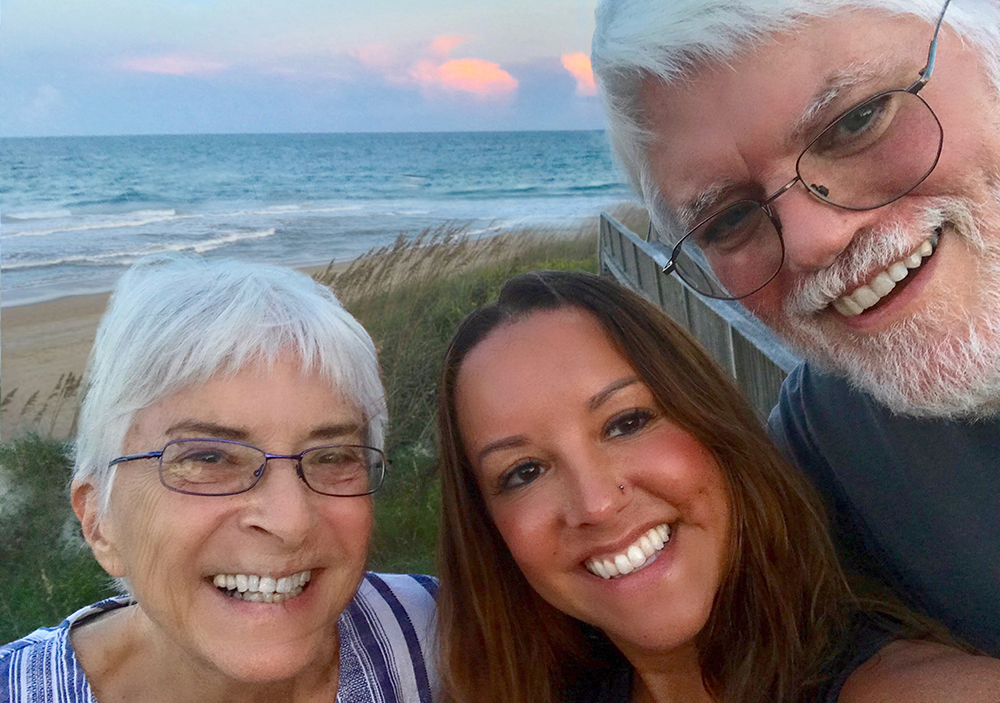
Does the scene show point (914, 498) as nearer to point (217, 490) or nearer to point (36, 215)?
point (217, 490)

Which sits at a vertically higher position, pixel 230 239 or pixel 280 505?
pixel 230 239

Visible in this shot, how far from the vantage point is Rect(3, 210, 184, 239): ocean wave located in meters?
16.6

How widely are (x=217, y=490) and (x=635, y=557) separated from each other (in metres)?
1.08

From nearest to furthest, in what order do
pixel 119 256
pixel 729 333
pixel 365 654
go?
pixel 365 654, pixel 729 333, pixel 119 256

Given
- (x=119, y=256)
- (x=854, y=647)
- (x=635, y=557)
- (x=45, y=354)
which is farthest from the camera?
(x=119, y=256)

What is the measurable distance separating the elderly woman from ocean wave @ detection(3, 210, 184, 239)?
1670 centimetres

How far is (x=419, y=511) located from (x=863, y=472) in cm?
301

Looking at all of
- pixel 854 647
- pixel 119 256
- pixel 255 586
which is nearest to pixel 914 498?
pixel 854 647

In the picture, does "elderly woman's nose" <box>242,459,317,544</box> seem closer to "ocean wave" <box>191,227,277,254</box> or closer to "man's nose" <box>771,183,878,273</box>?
"man's nose" <box>771,183,878,273</box>

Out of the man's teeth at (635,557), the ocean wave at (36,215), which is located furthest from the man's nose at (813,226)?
the ocean wave at (36,215)

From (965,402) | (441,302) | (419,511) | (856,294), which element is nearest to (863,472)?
(965,402)

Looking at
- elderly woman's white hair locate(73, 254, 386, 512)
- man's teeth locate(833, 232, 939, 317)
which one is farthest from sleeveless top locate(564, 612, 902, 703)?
elderly woman's white hair locate(73, 254, 386, 512)

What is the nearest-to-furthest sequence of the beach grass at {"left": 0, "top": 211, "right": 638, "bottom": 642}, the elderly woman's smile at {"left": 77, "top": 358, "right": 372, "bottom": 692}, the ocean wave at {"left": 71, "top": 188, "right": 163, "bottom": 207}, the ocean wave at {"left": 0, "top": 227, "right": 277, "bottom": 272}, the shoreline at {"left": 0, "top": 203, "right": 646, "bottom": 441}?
1. the elderly woman's smile at {"left": 77, "top": 358, "right": 372, "bottom": 692}
2. the beach grass at {"left": 0, "top": 211, "right": 638, "bottom": 642}
3. the shoreline at {"left": 0, "top": 203, "right": 646, "bottom": 441}
4. the ocean wave at {"left": 0, "top": 227, "right": 277, "bottom": 272}
5. the ocean wave at {"left": 71, "top": 188, "right": 163, "bottom": 207}

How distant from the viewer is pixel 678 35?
181cm
